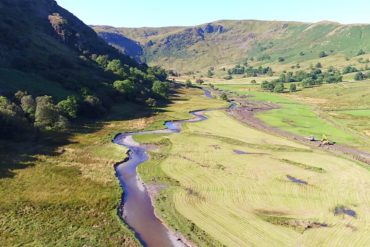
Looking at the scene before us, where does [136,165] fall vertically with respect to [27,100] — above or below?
below

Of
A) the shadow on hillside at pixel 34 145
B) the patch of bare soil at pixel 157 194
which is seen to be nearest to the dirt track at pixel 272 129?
the shadow on hillside at pixel 34 145

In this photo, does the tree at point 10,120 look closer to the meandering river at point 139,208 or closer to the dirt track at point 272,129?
the meandering river at point 139,208

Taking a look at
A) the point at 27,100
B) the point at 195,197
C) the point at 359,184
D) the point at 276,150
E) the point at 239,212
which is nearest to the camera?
the point at 239,212

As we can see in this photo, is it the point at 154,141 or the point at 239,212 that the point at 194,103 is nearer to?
the point at 154,141

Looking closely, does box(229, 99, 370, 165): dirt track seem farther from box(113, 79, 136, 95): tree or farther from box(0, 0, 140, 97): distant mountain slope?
box(0, 0, 140, 97): distant mountain slope

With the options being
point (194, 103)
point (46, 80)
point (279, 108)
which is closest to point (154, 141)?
point (46, 80)

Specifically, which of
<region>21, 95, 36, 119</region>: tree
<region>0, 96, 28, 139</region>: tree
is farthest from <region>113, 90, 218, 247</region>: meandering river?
<region>21, 95, 36, 119</region>: tree
